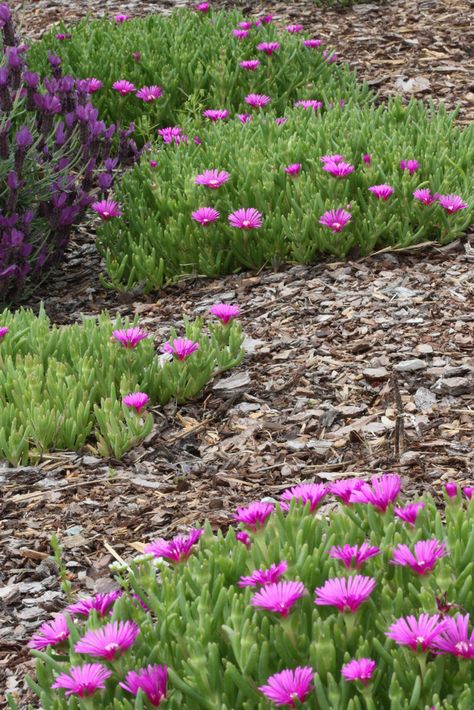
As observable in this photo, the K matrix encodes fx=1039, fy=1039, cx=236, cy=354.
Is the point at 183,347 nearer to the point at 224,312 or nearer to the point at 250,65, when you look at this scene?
the point at 224,312

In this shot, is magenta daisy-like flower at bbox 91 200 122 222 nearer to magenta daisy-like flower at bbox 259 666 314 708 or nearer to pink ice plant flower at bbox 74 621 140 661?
pink ice plant flower at bbox 74 621 140 661

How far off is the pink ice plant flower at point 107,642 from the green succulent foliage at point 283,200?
2892 millimetres

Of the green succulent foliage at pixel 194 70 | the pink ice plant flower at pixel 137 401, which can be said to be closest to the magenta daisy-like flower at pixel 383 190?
the pink ice plant flower at pixel 137 401

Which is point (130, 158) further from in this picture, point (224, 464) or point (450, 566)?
point (450, 566)

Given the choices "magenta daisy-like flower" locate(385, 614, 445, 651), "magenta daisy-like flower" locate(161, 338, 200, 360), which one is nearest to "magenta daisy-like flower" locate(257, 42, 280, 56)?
"magenta daisy-like flower" locate(161, 338, 200, 360)

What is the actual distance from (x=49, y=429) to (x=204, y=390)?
0.66 metres

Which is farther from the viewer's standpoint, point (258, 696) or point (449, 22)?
point (449, 22)

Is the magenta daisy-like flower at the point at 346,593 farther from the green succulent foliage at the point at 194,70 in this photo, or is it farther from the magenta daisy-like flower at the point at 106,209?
the green succulent foliage at the point at 194,70

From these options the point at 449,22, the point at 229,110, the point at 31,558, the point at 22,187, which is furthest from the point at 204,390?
the point at 449,22

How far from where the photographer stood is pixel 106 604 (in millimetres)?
1951

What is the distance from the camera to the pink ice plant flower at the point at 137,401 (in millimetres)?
3295

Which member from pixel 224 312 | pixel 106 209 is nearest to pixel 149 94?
pixel 106 209

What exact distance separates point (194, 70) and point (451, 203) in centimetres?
282

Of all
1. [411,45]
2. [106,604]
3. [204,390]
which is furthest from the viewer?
[411,45]
